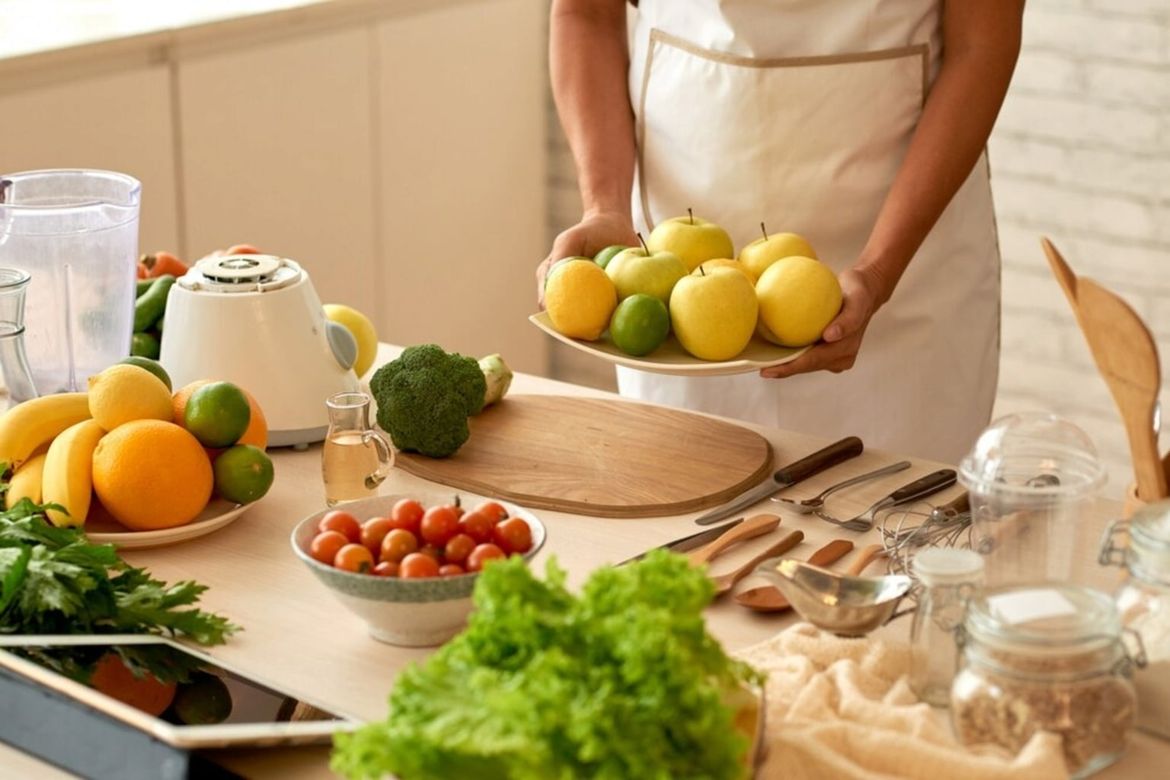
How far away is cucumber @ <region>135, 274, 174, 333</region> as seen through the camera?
1.75m

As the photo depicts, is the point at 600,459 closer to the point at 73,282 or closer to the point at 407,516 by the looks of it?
the point at 407,516

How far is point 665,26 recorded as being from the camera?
80.5 inches

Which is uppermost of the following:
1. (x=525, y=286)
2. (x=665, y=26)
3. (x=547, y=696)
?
(x=665, y=26)

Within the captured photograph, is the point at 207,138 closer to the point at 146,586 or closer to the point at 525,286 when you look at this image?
the point at 525,286

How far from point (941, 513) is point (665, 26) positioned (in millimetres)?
901

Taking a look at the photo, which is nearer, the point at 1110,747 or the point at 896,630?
the point at 1110,747

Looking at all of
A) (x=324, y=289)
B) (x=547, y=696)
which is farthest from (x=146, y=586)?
(x=324, y=289)

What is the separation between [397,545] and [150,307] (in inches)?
28.0

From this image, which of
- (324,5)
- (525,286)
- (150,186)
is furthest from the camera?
(525,286)

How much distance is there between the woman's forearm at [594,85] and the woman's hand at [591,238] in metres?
0.15

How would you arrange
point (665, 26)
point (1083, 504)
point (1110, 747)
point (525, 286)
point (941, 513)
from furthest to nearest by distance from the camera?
point (525, 286) → point (665, 26) → point (941, 513) → point (1083, 504) → point (1110, 747)

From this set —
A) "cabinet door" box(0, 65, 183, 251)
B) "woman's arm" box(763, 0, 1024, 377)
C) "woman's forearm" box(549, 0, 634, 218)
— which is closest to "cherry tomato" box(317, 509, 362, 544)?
"woman's arm" box(763, 0, 1024, 377)

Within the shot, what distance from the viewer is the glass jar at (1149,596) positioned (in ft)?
3.32

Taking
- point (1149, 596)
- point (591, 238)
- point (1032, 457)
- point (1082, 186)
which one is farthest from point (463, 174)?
point (1149, 596)
